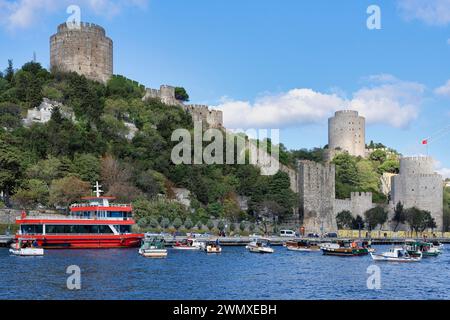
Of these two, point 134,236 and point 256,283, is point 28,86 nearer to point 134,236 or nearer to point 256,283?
point 134,236

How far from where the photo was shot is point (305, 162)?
3334 inches

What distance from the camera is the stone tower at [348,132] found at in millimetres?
124938

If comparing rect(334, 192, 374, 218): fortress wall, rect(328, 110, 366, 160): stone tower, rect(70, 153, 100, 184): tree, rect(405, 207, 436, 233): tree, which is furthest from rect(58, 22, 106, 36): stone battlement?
rect(328, 110, 366, 160): stone tower

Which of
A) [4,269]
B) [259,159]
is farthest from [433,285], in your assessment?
[259,159]

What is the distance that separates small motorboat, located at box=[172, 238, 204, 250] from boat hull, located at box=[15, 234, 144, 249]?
3.35m

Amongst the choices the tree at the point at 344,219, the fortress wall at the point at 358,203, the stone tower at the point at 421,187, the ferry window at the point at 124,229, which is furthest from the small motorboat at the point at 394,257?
the stone tower at the point at 421,187

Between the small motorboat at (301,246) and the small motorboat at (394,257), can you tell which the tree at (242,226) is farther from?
the small motorboat at (394,257)

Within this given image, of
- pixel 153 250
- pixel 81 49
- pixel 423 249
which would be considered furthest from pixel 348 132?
pixel 153 250

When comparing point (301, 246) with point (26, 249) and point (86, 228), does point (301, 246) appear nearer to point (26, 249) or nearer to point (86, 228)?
point (86, 228)

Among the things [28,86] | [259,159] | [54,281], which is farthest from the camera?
[259,159]

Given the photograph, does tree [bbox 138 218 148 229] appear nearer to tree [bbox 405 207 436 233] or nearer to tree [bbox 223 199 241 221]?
tree [bbox 223 199 241 221]

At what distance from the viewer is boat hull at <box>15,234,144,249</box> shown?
53125mm

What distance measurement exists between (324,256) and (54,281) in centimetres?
2777

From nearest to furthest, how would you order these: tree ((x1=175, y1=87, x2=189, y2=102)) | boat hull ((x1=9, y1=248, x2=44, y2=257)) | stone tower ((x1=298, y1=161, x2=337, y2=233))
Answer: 1. boat hull ((x1=9, y1=248, x2=44, y2=257))
2. stone tower ((x1=298, y1=161, x2=337, y2=233))
3. tree ((x1=175, y1=87, x2=189, y2=102))
